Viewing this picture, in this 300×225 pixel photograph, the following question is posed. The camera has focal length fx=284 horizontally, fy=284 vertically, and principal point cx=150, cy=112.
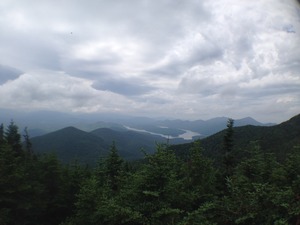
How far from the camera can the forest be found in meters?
14.8

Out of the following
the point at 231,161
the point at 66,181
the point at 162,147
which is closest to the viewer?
the point at 162,147

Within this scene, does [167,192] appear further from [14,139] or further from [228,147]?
[14,139]

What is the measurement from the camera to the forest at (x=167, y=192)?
1484 cm

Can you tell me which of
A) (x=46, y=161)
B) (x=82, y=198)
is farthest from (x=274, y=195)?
(x=46, y=161)

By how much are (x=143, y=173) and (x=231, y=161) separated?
27.8 m

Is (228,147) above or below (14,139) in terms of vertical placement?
above

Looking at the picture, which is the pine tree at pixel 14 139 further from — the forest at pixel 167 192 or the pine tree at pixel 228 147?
the pine tree at pixel 228 147

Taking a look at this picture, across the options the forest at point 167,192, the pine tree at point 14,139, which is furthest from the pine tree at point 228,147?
the pine tree at point 14,139

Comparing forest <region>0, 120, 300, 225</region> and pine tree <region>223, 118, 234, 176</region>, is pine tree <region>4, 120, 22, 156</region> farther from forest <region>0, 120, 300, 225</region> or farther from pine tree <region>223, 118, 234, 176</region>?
pine tree <region>223, 118, 234, 176</region>

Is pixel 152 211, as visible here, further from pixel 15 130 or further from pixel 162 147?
pixel 15 130

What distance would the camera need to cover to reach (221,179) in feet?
114

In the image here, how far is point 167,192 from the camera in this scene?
678 inches

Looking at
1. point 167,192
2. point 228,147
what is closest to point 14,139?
point 228,147

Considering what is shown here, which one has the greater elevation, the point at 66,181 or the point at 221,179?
the point at 221,179
